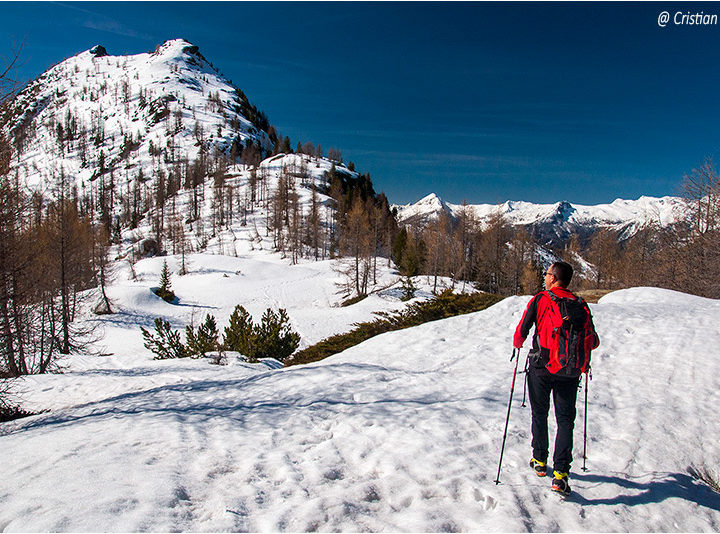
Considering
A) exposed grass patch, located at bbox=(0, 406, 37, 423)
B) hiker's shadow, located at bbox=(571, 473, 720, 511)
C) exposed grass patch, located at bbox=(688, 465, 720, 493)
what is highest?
hiker's shadow, located at bbox=(571, 473, 720, 511)

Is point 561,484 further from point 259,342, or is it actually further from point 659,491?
point 259,342

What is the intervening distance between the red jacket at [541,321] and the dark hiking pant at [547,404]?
0.95ft

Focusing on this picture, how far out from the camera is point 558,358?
363 cm

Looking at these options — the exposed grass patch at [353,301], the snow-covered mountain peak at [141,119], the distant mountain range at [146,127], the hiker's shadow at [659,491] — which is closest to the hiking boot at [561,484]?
the hiker's shadow at [659,491]

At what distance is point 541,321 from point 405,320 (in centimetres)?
990

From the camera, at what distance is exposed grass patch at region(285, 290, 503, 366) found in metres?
12.6

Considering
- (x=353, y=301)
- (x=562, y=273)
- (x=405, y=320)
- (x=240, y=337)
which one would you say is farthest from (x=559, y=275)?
(x=353, y=301)

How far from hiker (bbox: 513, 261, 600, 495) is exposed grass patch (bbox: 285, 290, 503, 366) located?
898cm

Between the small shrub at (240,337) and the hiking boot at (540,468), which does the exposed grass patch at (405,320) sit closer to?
the small shrub at (240,337)

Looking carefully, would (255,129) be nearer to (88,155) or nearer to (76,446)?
(88,155)

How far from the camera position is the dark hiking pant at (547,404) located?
366cm

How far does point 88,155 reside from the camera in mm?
127625

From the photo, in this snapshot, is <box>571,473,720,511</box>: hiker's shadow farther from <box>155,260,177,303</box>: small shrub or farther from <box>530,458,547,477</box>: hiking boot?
<box>155,260,177,303</box>: small shrub

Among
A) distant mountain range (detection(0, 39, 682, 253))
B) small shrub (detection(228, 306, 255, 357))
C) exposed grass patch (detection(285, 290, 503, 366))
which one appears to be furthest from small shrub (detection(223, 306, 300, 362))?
distant mountain range (detection(0, 39, 682, 253))
